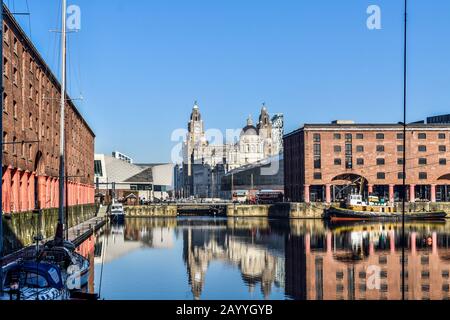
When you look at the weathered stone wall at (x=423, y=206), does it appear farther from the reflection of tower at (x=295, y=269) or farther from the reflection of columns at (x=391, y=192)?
the reflection of tower at (x=295, y=269)

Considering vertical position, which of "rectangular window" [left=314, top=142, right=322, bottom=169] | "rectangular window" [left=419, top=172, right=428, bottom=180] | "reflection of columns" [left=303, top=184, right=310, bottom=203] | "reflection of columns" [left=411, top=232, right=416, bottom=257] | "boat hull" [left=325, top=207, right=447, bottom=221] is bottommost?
"reflection of columns" [left=411, top=232, right=416, bottom=257]

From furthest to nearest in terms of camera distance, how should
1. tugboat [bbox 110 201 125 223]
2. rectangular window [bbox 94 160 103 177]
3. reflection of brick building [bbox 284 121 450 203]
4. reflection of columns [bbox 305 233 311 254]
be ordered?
rectangular window [bbox 94 160 103 177] → reflection of brick building [bbox 284 121 450 203] → tugboat [bbox 110 201 125 223] → reflection of columns [bbox 305 233 311 254]

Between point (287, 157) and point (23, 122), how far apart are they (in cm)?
10251

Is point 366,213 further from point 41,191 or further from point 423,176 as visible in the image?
point 41,191

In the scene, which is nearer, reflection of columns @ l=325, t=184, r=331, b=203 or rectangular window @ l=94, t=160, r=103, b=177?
reflection of columns @ l=325, t=184, r=331, b=203

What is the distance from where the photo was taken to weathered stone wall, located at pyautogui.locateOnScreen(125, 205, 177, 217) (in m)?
154

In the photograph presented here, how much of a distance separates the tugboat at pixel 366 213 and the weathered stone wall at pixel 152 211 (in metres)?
43.7

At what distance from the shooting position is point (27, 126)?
5800 cm

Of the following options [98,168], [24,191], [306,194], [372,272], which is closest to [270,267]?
[372,272]

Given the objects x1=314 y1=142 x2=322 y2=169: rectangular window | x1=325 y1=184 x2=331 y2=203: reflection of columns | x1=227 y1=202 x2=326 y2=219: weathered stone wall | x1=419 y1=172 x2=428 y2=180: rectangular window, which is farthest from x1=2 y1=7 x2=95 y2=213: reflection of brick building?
x1=419 y1=172 x2=428 y2=180: rectangular window

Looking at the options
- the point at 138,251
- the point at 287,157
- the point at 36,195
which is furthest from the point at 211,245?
the point at 287,157

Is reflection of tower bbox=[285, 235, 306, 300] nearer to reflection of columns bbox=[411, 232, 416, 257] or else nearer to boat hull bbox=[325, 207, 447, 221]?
reflection of columns bbox=[411, 232, 416, 257]

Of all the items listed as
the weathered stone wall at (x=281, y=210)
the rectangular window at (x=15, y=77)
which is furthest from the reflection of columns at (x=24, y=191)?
the weathered stone wall at (x=281, y=210)
